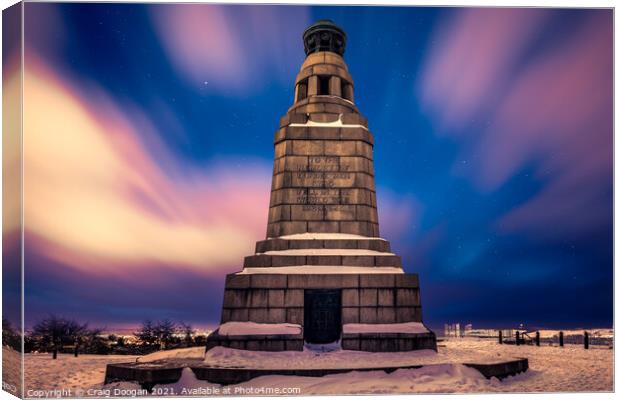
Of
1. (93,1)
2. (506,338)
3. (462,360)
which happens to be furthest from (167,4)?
(506,338)

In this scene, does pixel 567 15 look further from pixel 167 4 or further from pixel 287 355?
pixel 287 355

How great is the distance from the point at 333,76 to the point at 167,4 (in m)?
7.73

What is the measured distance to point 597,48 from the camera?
1238cm

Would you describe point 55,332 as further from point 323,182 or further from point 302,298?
point 323,182

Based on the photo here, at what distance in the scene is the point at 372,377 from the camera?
11.2 metres

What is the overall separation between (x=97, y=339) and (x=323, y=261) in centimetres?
860

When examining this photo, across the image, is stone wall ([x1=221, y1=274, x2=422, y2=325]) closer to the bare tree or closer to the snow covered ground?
the snow covered ground

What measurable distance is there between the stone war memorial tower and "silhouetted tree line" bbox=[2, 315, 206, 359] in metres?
4.69

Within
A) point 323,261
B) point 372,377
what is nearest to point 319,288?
point 323,261

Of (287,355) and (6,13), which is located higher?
(6,13)

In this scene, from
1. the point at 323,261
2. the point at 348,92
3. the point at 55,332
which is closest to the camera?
the point at 323,261

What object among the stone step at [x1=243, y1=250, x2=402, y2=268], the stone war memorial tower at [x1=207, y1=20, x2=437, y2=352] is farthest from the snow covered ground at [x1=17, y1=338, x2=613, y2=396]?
the stone step at [x1=243, y1=250, x2=402, y2=268]

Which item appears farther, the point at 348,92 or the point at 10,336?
the point at 348,92

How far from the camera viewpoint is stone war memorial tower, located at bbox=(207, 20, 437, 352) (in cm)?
1346
